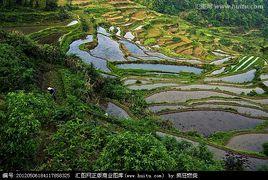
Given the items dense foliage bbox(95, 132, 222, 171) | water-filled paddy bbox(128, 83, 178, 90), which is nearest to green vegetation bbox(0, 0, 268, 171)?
dense foliage bbox(95, 132, 222, 171)

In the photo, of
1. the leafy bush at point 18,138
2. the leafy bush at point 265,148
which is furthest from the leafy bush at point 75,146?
the leafy bush at point 265,148

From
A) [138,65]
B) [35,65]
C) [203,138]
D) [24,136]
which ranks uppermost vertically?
[24,136]

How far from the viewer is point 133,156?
8688 mm

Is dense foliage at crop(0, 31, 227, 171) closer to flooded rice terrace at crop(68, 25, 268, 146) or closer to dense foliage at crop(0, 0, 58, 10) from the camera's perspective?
flooded rice terrace at crop(68, 25, 268, 146)

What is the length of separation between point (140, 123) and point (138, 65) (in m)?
17.0

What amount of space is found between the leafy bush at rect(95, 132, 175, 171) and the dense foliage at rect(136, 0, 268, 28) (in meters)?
50.8

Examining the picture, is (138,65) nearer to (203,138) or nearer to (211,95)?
(211,95)

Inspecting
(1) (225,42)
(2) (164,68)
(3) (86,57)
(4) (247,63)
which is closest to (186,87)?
(2) (164,68)

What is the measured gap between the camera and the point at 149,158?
870 cm

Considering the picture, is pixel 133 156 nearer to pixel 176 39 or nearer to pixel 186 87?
pixel 186 87

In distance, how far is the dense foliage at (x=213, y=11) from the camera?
6081 cm

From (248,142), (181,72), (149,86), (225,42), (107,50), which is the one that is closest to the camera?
(248,142)

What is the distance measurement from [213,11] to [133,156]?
5874 cm

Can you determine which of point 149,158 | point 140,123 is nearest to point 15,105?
point 149,158
